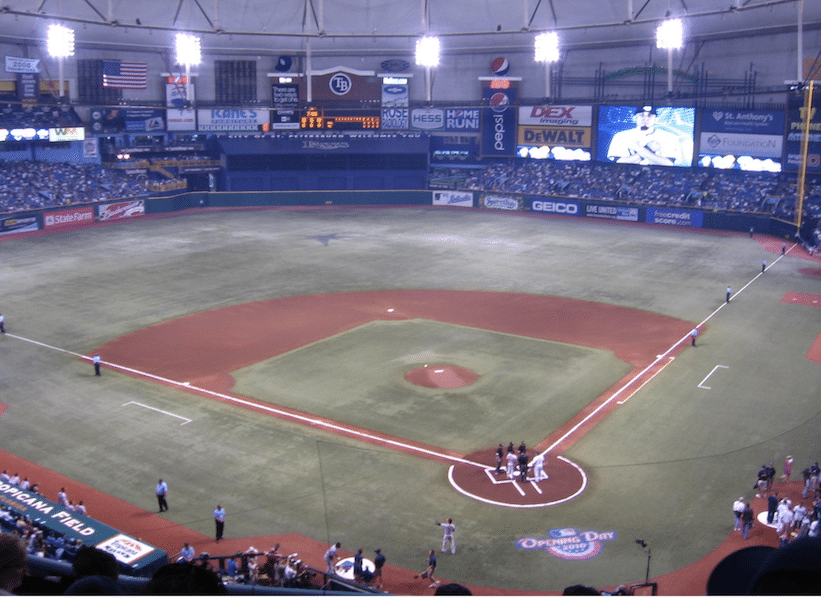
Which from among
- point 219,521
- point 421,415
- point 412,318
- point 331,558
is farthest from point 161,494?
point 412,318

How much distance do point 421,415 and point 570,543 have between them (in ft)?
31.7

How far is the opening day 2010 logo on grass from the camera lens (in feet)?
68.0

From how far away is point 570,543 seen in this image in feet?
69.8

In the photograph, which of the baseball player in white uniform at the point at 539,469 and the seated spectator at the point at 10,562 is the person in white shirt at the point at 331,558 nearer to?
the baseball player in white uniform at the point at 539,469

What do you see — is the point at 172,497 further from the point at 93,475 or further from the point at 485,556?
the point at 485,556

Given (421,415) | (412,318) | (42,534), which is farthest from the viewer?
(412,318)

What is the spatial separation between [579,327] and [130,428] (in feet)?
75.1

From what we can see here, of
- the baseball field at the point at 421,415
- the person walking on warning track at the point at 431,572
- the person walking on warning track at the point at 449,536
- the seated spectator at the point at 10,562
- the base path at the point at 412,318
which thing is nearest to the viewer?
the seated spectator at the point at 10,562

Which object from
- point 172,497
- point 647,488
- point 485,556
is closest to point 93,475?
point 172,497

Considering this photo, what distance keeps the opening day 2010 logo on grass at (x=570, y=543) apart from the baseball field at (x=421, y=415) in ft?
0.20

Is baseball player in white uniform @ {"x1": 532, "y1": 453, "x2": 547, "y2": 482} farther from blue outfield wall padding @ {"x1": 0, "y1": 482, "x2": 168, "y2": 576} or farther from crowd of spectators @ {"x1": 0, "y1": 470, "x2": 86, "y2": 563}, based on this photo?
crowd of spectators @ {"x1": 0, "y1": 470, "x2": 86, "y2": 563}

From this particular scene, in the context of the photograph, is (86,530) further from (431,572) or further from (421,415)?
(421,415)

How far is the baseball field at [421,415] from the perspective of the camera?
21.9 metres

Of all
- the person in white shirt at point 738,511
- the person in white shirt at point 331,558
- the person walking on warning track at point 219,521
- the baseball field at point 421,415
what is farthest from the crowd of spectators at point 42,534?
the person in white shirt at point 738,511
